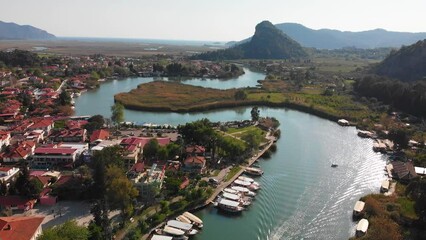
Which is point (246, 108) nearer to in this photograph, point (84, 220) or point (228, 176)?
point (228, 176)

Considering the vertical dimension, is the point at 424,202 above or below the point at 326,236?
above

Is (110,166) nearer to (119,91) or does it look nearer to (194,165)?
(194,165)

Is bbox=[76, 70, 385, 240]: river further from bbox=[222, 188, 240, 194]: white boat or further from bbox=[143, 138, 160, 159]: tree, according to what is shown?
bbox=[143, 138, 160, 159]: tree

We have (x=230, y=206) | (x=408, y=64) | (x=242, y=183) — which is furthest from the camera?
(x=408, y=64)

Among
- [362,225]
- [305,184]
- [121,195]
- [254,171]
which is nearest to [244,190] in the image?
[254,171]

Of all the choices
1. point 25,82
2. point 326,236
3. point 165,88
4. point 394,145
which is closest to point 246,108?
point 165,88

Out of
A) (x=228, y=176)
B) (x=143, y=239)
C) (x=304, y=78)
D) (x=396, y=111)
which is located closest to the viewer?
(x=143, y=239)
